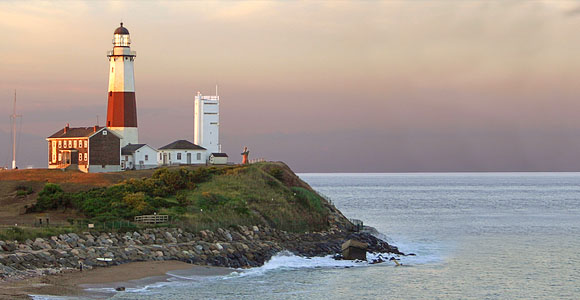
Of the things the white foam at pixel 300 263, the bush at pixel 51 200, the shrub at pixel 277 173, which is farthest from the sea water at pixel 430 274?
the bush at pixel 51 200

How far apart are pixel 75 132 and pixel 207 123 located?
15.5 meters

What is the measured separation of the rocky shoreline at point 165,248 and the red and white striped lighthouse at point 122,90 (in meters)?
27.8

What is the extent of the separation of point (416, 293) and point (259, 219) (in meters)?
18.7

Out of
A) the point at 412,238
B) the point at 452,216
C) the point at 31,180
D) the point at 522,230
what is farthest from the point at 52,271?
the point at 452,216

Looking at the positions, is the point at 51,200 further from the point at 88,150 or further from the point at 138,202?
the point at 88,150

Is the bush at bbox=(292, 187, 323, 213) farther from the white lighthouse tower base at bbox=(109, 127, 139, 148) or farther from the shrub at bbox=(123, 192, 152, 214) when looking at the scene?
the white lighthouse tower base at bbox=(109, 127, 139, 148)

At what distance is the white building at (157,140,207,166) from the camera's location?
261 ft

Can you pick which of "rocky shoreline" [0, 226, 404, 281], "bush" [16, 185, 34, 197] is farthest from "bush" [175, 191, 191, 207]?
"bush" [16, 185, 34, 197]

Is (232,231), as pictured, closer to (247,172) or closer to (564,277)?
(247,172)

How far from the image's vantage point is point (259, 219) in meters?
55.9

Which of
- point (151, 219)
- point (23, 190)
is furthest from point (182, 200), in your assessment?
point (23, 190)

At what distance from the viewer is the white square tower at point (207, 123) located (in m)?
83.7

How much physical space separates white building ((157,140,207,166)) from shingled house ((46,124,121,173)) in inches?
247

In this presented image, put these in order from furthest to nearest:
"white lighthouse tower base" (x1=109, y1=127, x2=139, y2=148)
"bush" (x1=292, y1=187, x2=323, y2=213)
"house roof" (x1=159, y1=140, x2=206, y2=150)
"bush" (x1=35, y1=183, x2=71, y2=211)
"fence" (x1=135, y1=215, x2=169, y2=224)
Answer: "house roof" (x1=159, y1=140, x2=206, y2=150) < "white lighthouse tower base" (x1=109, y1=127, x2=139, y2=148) < "bush" (x1=292, y1=187, x2=323, y2=213) < "bush" (x1=35, y1=183, x2=71, y2=211) < "fence" (x1=135, y1=215, x2=169, y2=224)
